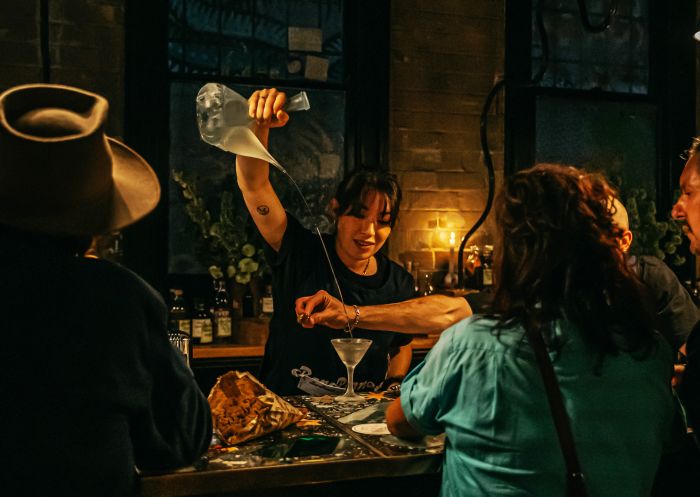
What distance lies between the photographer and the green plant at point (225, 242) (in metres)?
4.16

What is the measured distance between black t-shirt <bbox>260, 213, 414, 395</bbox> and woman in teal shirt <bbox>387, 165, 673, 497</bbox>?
1219 millimetres

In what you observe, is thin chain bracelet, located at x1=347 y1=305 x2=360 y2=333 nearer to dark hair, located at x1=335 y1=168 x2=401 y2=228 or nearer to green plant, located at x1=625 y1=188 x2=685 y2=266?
dark hair, located at x1=335 y1=168 x2=401 y2=228

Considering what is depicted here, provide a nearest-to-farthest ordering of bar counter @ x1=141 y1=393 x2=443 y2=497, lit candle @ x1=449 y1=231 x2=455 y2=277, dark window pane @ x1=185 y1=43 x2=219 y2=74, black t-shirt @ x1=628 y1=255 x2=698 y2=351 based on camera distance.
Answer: bar counter @ x1=141 y1=393 x2=443 y2=497 < black t-shirt @ x1=628 y1=255 x2=698 y2=351 < dark window pane @ x1=185 y1=43 x2=219 y2=74 < lit candle @ x1=449 y1=231 x2=455 y2=277

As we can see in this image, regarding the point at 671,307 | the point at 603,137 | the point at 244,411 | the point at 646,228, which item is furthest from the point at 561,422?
the point at 603,137

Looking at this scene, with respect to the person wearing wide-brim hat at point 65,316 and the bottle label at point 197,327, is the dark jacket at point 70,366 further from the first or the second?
the bottle label at point 197,327

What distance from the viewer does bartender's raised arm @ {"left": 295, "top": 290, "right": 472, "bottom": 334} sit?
256 cm

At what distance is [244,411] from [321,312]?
0.65 m

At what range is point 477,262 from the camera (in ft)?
15.8

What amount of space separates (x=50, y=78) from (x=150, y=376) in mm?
3087

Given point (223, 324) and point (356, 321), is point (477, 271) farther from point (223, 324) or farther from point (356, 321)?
point (356, 321)

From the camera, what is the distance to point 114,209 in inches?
59.6

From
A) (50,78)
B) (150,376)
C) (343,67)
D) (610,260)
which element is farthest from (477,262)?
(150,376)

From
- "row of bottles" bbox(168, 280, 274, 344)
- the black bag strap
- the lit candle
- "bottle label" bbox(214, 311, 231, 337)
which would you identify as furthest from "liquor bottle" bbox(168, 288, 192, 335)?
the black bag strap

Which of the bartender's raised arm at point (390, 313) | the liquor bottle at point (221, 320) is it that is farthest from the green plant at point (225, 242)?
the bartender's raised arm at point (390, 313)
